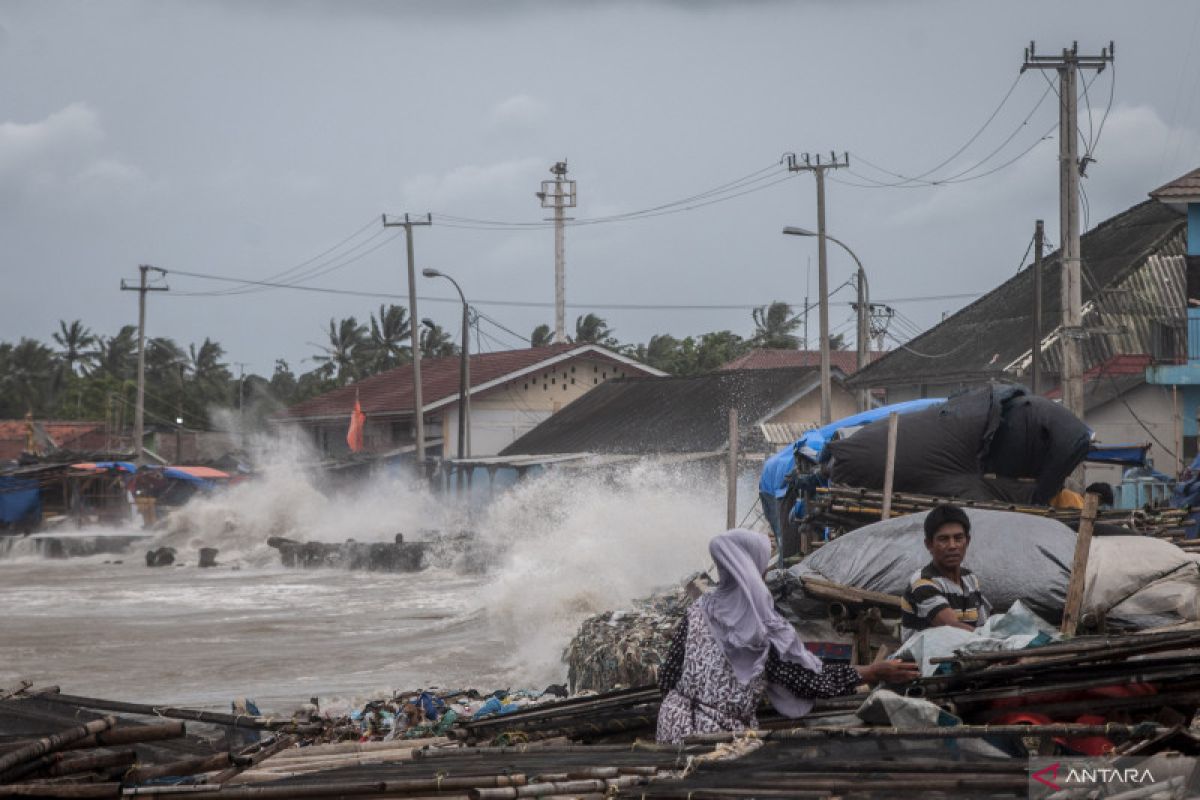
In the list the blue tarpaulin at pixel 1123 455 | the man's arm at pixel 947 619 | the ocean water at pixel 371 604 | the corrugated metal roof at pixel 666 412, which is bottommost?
the ocean water at pixel 371 604

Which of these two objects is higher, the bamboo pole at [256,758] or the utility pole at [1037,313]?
the utility pole at [1037,313]

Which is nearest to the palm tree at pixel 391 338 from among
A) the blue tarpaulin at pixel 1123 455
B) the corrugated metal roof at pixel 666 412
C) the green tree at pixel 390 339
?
the green tree at pixel 390 339

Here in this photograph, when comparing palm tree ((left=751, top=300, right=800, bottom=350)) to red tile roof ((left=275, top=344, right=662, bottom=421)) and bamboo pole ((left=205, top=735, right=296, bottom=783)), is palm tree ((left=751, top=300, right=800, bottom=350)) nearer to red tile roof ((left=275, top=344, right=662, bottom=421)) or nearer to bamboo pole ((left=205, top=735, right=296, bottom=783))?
red tile roof ((left=275, top=344, right=662, bottom=421))

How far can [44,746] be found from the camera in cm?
529

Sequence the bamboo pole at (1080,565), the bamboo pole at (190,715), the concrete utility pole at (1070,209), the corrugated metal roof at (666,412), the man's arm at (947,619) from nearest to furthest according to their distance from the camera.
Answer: the man's arm at (947,619) → the bamboo pole at (1080,565) → the bamboo pole at (190,715) → the concrete utility pole at (1070,209) → the corrugated metal roof at (666,412)

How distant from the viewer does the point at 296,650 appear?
1962 centimetres

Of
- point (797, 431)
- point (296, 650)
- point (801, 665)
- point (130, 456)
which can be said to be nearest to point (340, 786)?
point (801, 665)

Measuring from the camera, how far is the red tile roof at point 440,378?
4719 cm

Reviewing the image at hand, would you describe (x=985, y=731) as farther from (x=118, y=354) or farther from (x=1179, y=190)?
(x=118, y=354)

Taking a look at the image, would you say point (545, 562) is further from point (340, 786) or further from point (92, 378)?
point (92, 378)

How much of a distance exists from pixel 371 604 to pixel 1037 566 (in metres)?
19.1

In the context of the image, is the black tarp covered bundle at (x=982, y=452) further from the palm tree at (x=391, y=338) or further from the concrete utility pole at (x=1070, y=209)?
the palm tree at (x=391, y=338)

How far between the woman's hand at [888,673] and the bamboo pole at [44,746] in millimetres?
2822

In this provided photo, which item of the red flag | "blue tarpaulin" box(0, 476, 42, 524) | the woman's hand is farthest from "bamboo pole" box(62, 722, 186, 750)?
the red flag
